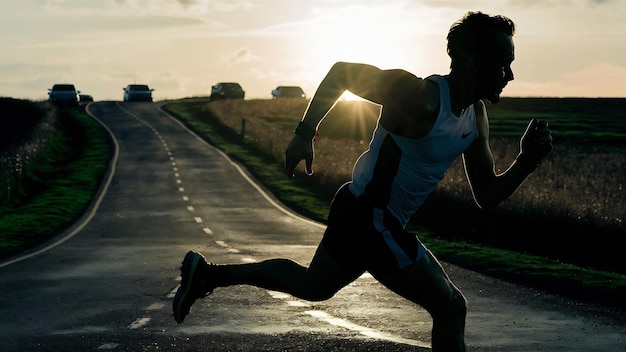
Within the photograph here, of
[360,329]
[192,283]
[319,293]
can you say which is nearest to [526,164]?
[319,293]

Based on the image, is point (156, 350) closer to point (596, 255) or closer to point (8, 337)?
point (8, 337)

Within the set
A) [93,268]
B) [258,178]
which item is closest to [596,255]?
[93,268]

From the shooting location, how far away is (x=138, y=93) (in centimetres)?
8738

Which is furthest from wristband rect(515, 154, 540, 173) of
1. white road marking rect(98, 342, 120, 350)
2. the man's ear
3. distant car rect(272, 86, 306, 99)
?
distant car rect(272, 86, 306, 99)

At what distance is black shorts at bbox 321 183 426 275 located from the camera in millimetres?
5102

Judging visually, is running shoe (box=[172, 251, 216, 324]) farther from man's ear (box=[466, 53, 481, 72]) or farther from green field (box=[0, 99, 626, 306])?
green field (box=[0, 99, 626, 306])

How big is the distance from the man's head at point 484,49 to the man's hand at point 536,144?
42 centimetres

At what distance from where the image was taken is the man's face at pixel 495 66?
4941mm

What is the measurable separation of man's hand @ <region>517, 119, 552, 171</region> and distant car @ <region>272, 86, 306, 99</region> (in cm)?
8483

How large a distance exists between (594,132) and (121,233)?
1780 inches

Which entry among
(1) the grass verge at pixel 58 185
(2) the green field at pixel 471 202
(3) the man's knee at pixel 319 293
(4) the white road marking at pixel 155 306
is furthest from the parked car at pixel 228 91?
(3) the man's knee at pixel 319 293

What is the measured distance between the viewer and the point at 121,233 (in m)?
23.8

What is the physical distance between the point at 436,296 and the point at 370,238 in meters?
0.41

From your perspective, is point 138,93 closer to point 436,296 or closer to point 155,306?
point 155,306
